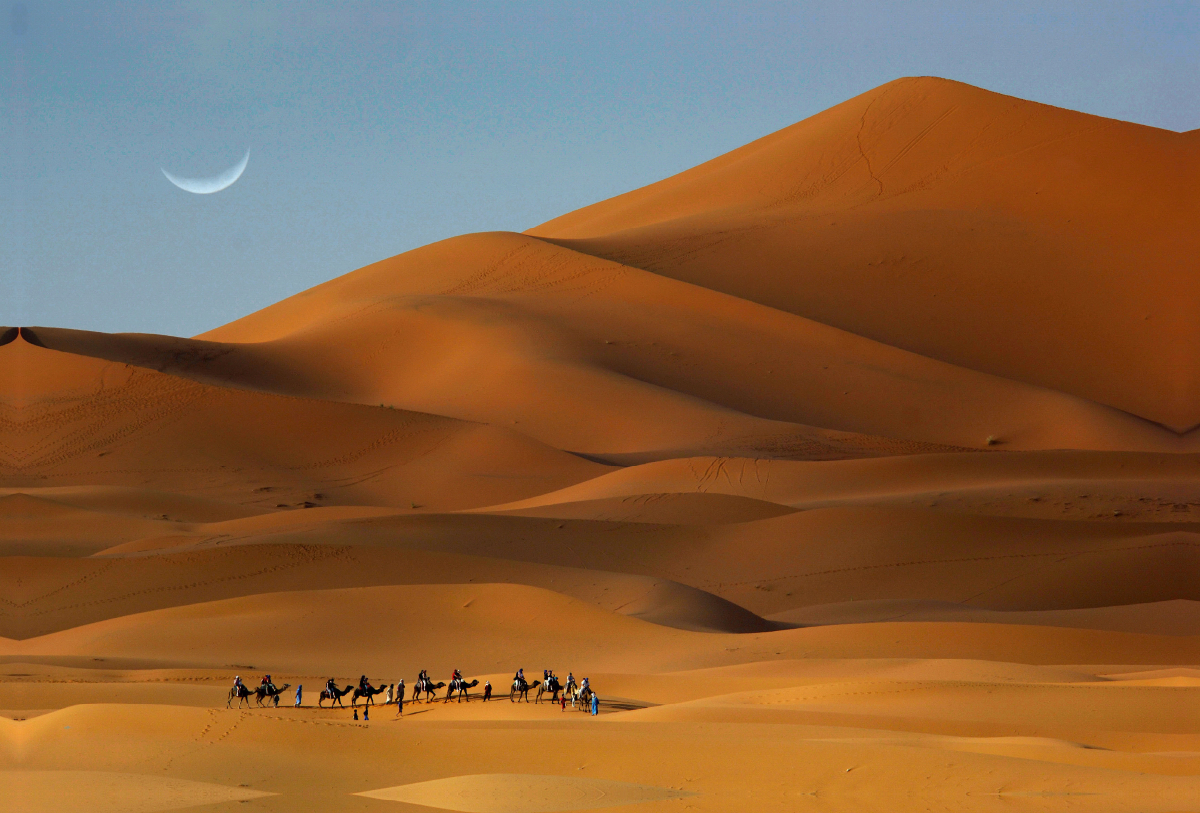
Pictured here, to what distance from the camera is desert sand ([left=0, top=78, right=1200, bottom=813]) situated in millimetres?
11305

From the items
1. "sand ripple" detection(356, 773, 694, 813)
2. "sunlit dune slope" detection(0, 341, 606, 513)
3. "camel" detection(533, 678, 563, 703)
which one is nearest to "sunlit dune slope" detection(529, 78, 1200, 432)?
"sunlit dune slope" detection(0, 341, 606, 513)

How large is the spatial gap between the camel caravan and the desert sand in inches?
11.1

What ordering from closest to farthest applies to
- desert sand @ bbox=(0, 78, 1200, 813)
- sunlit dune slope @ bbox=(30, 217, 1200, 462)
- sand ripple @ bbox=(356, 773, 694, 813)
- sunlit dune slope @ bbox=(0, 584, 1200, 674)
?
sand ripple @ bbox=(356, 773, 694, 813), desert sand @ bbox=(0, 78, 1200, 813), sunlit dune slope @ bbox=(0, 584, 1200, 674), sunlit dune slope @ bbox=(30, 217, 1200, 462)

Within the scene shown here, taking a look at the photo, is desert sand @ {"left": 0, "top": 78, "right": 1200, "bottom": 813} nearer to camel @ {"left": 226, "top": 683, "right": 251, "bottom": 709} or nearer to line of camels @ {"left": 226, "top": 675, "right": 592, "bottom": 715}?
line of camels @ {"left": 226, "top": 675, "right": 592, "bottom": 715}

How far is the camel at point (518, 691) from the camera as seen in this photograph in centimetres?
1598

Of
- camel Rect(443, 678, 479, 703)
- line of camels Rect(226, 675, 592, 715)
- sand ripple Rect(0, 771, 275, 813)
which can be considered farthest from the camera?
camel Rect(443, 678, 479, 703)

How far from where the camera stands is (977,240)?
62875 millimetres

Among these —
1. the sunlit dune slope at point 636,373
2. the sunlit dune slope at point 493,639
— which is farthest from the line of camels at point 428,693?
the sunlit dune slope at point 636,373

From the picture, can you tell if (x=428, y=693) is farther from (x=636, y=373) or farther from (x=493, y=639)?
(x=636, y=373)

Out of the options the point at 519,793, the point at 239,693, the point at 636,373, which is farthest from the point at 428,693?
the point at 636,373

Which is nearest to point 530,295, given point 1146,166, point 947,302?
point 947,302

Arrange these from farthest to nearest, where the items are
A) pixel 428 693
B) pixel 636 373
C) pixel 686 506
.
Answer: pixel 636 373 < pixel 686 506 < pixel 428 693

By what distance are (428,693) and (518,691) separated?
121 cm

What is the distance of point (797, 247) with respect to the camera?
64.1 meters
